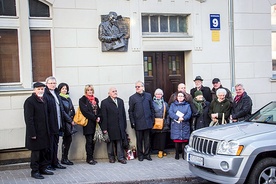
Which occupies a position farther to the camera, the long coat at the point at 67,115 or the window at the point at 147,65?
the window at the point at 147,65

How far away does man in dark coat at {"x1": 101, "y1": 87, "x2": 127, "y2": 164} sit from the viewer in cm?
881

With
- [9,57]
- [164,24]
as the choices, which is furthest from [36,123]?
[164,24]

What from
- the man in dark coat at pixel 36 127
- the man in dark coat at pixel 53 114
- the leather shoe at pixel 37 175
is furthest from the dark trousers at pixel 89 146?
the leather shoe at pixel 37 175

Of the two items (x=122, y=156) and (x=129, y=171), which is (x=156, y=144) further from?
(x=129, y=171)

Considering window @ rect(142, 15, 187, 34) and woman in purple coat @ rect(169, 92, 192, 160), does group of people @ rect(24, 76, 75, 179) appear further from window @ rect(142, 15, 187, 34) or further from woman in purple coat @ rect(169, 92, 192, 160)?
window @ rect(142, 15, 187, 34)

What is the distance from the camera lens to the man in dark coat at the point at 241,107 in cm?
875

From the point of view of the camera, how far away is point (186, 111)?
29.9ft

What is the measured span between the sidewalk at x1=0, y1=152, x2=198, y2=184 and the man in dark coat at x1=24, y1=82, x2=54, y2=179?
0.44 metres

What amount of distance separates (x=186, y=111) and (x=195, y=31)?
91.7 inches

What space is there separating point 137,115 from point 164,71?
181 centimetres

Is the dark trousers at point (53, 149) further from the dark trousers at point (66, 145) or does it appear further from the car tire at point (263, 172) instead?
the car tire at point (263, 172)

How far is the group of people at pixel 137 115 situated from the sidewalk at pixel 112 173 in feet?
0.83

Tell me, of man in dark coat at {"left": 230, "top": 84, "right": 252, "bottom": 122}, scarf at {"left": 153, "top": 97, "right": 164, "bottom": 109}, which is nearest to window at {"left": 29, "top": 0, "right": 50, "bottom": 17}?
scarf at {"left": 153, "top": 97, "right": 164, "bottom": 109}

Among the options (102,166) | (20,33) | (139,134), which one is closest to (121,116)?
(139,134)
